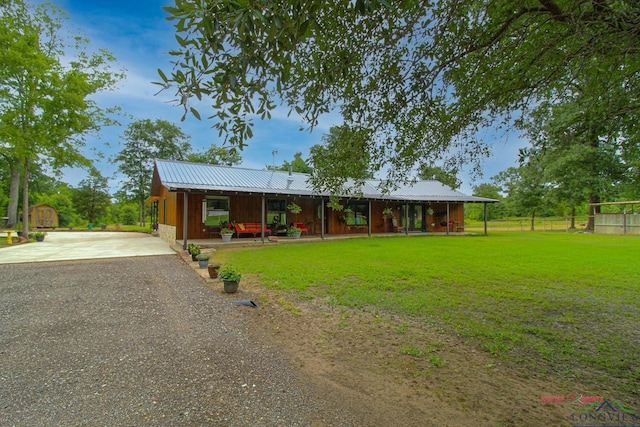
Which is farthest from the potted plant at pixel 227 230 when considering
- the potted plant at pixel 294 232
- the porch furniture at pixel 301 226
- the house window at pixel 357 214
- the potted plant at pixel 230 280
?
the potted plant at pixel 230 280

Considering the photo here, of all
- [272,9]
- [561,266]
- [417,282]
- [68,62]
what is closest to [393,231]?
[561,266]

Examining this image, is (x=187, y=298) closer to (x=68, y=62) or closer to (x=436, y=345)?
(x=436, y=345)

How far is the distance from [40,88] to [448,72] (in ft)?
61.8

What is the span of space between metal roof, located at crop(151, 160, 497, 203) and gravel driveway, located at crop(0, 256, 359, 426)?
24.0ft

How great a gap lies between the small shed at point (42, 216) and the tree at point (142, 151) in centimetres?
580

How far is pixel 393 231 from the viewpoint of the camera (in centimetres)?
1955

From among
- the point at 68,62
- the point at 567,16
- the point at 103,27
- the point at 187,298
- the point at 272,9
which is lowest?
the point at 187,298

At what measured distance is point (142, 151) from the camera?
2989cm

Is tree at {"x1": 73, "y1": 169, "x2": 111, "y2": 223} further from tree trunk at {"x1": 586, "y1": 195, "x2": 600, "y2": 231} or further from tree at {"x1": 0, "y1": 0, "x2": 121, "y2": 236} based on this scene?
tree trunk at {"x1": 586, "y1": 195, "x2": 600, "y2": 231}

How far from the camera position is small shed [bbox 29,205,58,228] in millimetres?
24469

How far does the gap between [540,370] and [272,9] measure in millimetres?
3601
